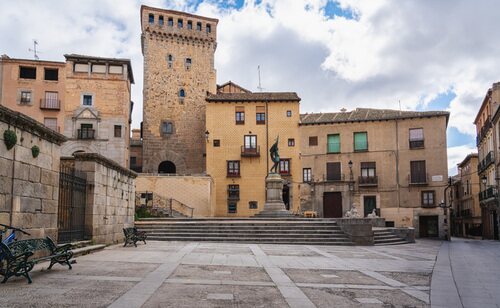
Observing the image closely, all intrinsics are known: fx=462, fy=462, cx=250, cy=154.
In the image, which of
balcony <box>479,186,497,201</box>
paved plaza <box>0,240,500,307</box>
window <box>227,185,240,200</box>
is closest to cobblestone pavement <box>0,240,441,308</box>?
paved plaza <box>0,240,500,307</box>

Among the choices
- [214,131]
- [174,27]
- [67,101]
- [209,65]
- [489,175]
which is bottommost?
[489,175]

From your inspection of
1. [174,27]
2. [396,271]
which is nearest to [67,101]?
[174,27]

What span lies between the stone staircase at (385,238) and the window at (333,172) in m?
18.7

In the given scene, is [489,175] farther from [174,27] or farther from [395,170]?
[174,27]

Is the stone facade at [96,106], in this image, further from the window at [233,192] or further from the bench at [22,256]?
the bench at [22,256]

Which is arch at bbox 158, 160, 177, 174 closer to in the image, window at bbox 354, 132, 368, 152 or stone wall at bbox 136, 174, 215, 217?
stone wall at bbox 136, 174, 215, 217

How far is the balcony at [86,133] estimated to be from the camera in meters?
39.2

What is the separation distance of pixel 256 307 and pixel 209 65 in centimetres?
4202

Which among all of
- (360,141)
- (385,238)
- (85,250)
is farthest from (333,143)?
(85,250)

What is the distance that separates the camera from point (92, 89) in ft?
130

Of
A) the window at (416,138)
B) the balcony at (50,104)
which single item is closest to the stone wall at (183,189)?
the balcony at (50,104)

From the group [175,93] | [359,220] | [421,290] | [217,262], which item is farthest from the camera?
[175,93]

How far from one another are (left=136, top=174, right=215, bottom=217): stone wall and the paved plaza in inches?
901

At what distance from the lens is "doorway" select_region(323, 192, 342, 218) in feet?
132
